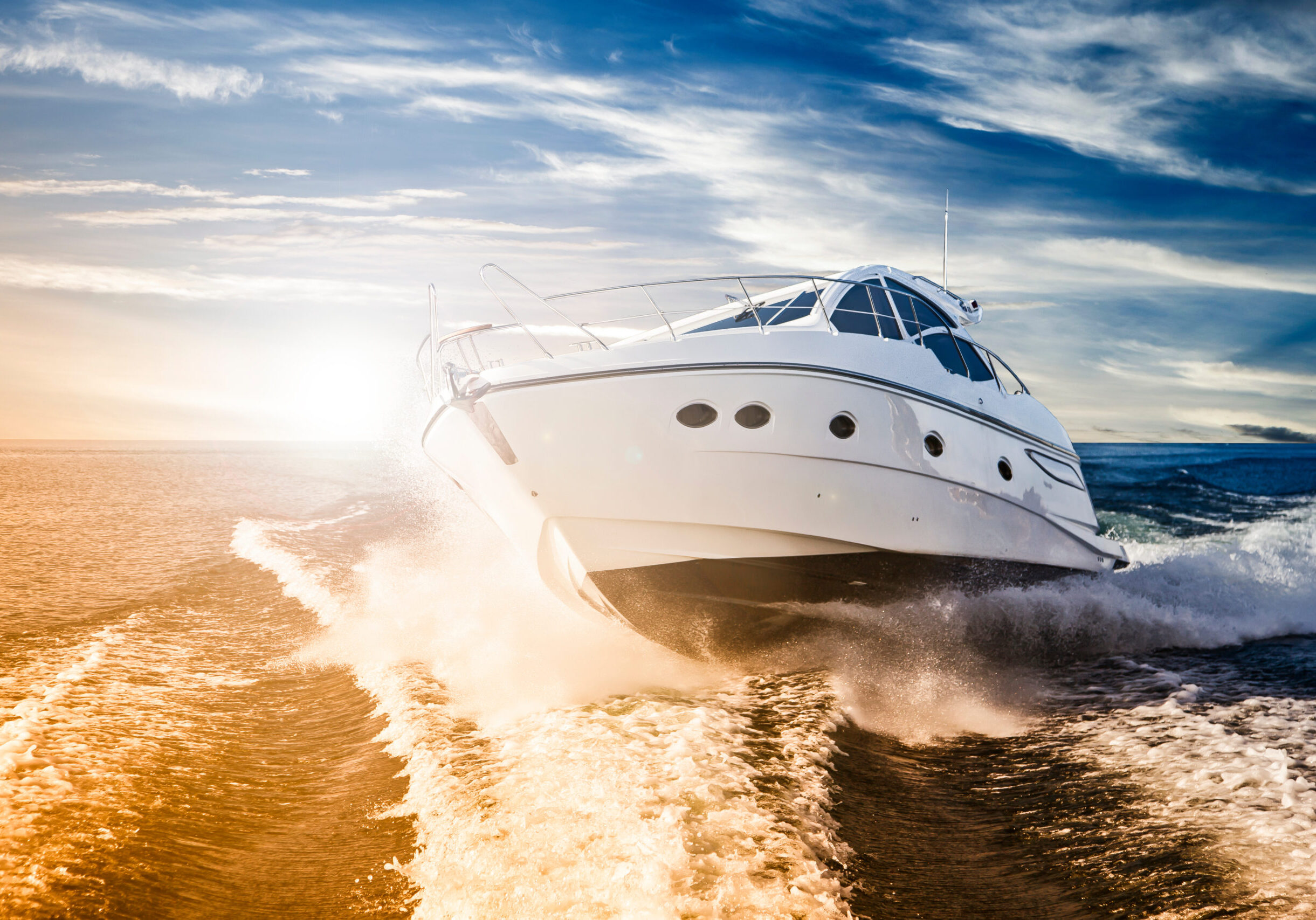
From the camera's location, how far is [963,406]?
6.61m

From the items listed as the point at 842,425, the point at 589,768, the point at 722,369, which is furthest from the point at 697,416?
the point at 589,768

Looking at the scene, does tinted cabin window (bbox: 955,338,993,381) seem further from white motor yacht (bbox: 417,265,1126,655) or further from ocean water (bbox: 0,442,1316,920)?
ocean water (bbox: 0,442,1316,920)

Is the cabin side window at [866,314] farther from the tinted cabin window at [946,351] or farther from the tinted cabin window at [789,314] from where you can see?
the tinted cabin window at [946,351]

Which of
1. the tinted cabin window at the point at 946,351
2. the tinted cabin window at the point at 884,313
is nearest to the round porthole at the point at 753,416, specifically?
the tinted cabin window at the point at 884,313

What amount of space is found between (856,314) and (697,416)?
2.09m

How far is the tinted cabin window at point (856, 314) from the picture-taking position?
6262 mm

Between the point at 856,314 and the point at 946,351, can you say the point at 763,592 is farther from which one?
the point at 946,351

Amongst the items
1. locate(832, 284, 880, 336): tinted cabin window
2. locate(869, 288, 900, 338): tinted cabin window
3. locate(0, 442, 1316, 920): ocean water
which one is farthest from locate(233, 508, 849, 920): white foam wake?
locate(869, 288, 900, 338): tinted cabin window

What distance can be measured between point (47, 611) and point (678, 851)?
7443mm

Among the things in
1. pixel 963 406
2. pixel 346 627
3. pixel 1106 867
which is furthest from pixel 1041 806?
pixel 346 627

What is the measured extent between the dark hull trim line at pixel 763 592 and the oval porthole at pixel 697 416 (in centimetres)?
108

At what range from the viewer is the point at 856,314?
21.0 ft

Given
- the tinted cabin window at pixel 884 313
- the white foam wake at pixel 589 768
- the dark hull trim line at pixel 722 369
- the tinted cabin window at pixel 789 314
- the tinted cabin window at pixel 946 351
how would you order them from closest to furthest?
1. the white foam wake at pixel 589 768
2. the dark hull trim line at pixel 722 369
3. the tinted cabin window at pixel 789 314
4. the tinted cabin window at pixel 884 313
5. the tinted cabin window at pixel 946 351

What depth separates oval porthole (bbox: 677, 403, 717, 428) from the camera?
5.27m
